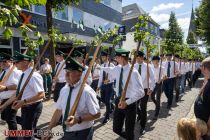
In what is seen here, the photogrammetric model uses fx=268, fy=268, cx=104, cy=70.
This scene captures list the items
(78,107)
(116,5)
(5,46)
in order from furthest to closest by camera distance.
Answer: (116,5) → (5,46) → (78,107)

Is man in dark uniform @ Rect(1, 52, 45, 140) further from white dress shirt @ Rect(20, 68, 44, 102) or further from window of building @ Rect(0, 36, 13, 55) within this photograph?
window of building @ Rect(0, 36, 13, 55)

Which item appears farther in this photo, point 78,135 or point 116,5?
point 116,5

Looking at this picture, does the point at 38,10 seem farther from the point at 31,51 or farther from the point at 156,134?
the point at 156,134

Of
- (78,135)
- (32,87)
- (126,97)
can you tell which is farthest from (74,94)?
(126,97)

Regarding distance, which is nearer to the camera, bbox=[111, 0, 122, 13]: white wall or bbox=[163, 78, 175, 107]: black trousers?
bbox=[163, 78, 175, 107]: black trousers

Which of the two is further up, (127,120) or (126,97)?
(126,97)

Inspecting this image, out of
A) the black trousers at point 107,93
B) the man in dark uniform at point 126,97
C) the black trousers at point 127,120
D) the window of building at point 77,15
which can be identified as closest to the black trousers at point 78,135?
the man in dark uniform at point 126,97

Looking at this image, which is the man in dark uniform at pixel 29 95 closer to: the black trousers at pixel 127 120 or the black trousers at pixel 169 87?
the black trousers at pixel 127 120

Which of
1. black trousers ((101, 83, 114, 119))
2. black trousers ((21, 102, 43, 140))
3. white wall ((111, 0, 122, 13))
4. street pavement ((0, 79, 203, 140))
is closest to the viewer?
black trousers ((21, 102, 43, 140))

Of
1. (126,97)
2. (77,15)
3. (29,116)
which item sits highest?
(77,15)

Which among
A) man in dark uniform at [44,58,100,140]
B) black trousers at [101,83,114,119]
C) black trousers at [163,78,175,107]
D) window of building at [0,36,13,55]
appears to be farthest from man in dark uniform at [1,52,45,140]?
window of building at [0,36,13,55]

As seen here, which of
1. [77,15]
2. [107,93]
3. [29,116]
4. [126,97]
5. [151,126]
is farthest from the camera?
[77,15]

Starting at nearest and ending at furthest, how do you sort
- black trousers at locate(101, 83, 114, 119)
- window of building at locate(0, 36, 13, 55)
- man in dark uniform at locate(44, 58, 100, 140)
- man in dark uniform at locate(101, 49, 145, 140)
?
man in dark uniform at locate(44, 58, 100, 140), man in dark uniform at locate(101, 49, 145, 140), black trousers at locate(101, 83, 114, 119), window of building at locate(0, 36, 13, 55)

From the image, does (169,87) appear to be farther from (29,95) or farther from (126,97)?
(29,95)
